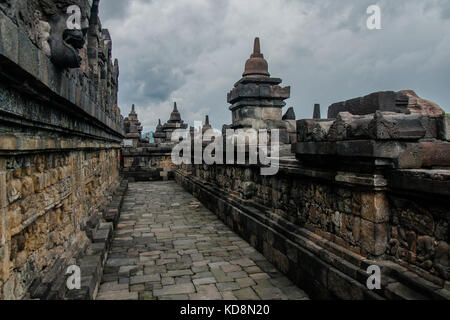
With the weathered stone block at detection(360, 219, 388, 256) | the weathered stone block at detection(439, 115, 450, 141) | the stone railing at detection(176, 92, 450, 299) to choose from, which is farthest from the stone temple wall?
the weathered stone block at detection(439, 115, 450, 141)

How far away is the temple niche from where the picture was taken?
8078 millimetres

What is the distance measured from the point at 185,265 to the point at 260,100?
4594mm

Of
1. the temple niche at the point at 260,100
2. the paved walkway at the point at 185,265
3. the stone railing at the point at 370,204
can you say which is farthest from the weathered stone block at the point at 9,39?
the temple niche at the point at 260,100

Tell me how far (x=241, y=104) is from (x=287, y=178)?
357 centimetres

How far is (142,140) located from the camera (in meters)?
23.4

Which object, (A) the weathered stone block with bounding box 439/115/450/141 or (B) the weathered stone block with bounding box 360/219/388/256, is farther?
(A) the weathered stone block with bounding box 439/115/450/141

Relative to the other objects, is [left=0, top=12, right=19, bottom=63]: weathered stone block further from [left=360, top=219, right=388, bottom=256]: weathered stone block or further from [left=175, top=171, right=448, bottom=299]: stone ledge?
[left=175, top=171, right=448, bottom=299]: stone ledge

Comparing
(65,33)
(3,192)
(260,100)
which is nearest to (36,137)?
(3,192)

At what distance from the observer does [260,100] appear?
8.19 meters

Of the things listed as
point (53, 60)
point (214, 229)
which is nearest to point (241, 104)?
point (214, 229)

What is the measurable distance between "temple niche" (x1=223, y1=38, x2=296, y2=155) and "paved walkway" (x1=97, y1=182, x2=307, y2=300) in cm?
264

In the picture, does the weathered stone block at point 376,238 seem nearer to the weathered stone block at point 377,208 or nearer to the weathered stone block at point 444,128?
the weathered stone block at point 377,208

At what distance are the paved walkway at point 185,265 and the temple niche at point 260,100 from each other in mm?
2636
